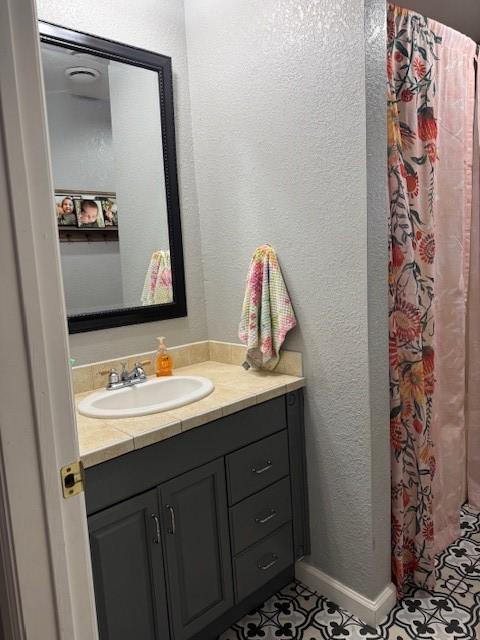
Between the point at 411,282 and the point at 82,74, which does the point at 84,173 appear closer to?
the point at 82,74

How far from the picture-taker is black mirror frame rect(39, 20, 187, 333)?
1.71 m

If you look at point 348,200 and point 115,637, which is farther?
point 348,200

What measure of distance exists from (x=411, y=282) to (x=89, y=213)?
1.24 meters

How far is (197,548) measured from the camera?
4.94ft

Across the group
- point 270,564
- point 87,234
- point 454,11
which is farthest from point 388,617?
point 454,11

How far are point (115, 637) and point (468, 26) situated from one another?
3.01 m

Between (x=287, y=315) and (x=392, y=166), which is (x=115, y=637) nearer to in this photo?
(x=287, y=315)

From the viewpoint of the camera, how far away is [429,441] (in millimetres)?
1886

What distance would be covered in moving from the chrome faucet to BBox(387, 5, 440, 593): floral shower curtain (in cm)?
97

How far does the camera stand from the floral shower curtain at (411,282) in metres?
1.68

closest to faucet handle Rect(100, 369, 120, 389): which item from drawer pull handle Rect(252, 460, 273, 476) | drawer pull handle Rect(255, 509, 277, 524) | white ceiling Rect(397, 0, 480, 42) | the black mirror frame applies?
the black mirror frame

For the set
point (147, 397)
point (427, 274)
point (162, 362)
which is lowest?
point (147, 397)

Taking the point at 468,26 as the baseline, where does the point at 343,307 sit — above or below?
below

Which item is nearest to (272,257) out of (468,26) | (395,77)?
(395,77)
